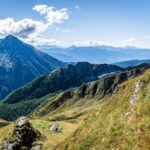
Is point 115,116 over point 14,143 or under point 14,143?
over

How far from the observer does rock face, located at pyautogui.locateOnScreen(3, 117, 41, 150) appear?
49875mm

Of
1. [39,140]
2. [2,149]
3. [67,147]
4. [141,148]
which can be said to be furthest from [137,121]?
[2,149]

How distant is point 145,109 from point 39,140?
28.2 m

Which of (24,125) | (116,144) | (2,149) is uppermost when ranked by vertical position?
(116,144)

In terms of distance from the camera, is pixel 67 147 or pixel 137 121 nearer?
pixel 137 121

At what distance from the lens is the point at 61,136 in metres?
58.8

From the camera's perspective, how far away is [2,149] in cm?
5288

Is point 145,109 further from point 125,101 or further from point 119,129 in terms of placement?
point 125,101

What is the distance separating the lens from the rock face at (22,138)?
4988 cm

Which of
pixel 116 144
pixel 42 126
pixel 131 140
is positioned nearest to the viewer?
pixel 131 140

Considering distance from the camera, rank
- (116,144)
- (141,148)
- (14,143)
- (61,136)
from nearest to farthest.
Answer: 1. (141,148)
2. (116,144)
3. (14,143)
4. (61,136)

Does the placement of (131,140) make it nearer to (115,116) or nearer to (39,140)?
(115,116)

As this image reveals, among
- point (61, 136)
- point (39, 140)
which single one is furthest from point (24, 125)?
point (61, 136)

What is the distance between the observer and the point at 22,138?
5094 centimetres
